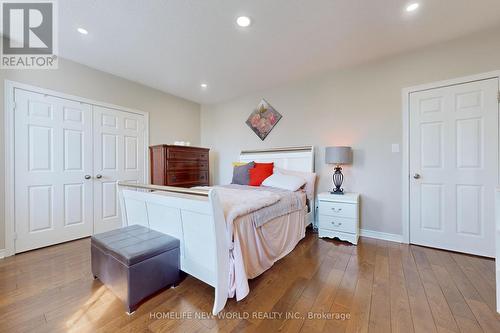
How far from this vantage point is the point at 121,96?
10.9 feet

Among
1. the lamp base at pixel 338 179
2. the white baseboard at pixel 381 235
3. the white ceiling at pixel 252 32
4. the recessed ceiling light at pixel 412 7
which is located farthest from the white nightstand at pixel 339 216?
the recessed ceiling light at pixel 412 7

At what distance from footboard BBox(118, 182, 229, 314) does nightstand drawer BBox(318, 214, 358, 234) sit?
180 centimetres

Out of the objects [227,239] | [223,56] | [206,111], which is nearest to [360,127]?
[223,56]

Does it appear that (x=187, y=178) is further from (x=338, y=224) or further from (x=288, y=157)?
(x=338, y=224)

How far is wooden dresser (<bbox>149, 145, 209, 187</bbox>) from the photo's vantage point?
11.3 feet

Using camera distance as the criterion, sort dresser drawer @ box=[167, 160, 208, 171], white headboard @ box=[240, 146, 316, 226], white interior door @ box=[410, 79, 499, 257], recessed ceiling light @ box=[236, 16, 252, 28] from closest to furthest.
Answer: recessed ceiling light @ box=[236, 16, 252, 28] < white interior door @ box=[410, 79, 499, 257] < white headboard @ box=[240, 146, 316, 226] < dresser drawer @ box=[167, 160, 208, 171]

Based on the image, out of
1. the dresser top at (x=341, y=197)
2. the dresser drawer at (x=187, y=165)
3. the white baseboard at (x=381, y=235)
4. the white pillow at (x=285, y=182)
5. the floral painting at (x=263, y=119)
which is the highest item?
the floral painting at (x=263, y=119)

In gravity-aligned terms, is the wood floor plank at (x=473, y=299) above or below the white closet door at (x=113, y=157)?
below

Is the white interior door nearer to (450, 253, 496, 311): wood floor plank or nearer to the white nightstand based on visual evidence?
(450, 253, 496, 311): wood floor plank

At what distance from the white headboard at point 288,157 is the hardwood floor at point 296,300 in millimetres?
1463

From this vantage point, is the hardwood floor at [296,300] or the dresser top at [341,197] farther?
the dresser top at [341,197]

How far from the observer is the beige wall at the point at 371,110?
7.73ft

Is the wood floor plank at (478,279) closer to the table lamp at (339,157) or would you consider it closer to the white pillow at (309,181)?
the table lamp at (339,157)

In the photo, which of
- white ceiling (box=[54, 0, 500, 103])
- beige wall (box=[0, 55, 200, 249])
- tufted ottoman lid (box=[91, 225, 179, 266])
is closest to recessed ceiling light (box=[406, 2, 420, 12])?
white ceiling (box=[54, 0, 500, 103])
